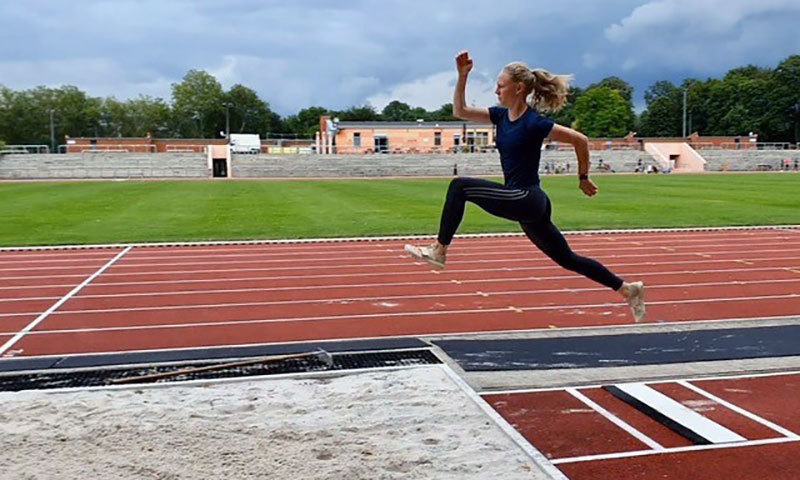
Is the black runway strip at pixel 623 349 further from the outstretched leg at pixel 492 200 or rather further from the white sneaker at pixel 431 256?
the outstretched leg at pixel 492 200

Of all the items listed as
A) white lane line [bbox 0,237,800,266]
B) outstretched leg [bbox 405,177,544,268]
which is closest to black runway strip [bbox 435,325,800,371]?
outstretched leg [bbox 405,177,544,268]

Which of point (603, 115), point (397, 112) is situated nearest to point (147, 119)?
point (397, 112)

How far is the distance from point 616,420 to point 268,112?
326 ft

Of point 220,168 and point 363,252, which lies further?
point 220,168

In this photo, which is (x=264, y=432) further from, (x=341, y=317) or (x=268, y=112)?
(x=268, y=112)

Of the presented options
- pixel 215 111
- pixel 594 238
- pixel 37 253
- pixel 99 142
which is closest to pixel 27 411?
pixel 37 253

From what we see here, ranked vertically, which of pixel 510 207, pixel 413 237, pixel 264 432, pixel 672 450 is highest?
pixel 510 207

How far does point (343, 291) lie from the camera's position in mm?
9344

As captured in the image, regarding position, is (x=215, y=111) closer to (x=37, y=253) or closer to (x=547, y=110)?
(x=37, y=253)

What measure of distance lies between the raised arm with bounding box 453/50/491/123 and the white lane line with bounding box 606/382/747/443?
7.07ft

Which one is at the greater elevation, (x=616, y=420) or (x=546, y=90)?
(x=546, y=90)

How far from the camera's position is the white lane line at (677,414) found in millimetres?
4414

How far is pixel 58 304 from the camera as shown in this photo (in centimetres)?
876

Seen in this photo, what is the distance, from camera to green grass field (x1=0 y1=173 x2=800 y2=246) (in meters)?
15.6
